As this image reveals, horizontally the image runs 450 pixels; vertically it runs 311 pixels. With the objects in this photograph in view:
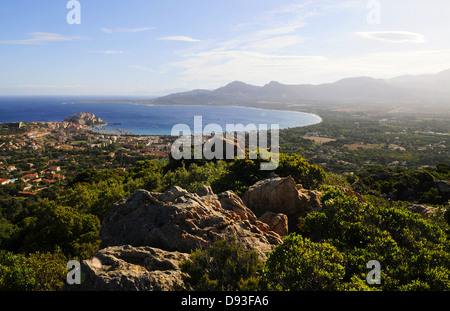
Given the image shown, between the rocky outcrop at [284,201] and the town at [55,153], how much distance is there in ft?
142

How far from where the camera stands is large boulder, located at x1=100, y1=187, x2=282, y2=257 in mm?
7172

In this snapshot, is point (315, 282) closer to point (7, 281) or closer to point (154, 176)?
point (7, 281)

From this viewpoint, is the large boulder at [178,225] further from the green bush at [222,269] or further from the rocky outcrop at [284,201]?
the rocky outcrop at [284,201]

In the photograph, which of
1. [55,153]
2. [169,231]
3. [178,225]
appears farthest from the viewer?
[55,153]

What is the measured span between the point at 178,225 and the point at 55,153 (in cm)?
7550

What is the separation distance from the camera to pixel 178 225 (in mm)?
7418

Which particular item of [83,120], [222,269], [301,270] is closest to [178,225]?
[222,269]

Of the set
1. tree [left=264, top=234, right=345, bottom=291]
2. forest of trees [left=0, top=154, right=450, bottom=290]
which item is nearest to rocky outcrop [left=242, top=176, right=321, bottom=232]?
forest of trees [left=0, top=154, right=450, bottom=290]

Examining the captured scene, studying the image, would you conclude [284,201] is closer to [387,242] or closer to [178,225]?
[387,242]

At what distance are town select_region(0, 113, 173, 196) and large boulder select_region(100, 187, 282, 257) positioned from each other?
4207cm

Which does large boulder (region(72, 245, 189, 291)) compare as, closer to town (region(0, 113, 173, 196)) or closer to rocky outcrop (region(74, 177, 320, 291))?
rocky outcrop (region(74, 177, 320, 291))

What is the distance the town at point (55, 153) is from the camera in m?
49.8
